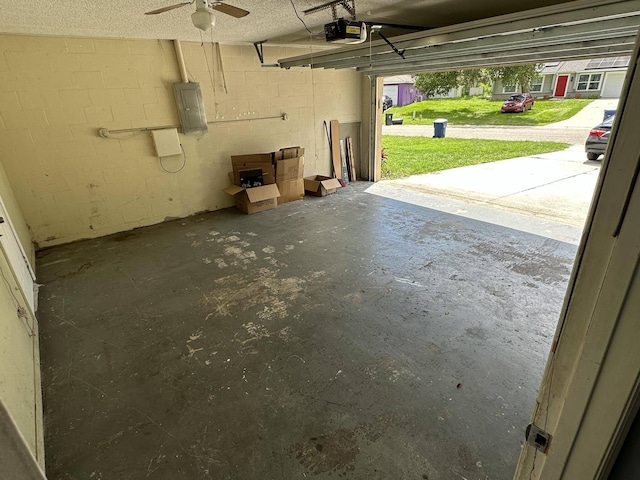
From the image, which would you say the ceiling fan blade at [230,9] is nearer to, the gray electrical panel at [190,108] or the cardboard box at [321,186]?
the gray electrical panel at [190,108]

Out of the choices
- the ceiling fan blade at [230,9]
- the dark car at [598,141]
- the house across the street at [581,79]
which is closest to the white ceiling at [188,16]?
the ceiling fan blade at [230,9]

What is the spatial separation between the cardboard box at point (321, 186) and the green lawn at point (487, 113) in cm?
1394

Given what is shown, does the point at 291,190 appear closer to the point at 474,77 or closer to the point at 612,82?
the point at 474,77

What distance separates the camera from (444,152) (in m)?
9.80

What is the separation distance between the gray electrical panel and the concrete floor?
71.8 inches

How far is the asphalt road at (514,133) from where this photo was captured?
38.5 ft

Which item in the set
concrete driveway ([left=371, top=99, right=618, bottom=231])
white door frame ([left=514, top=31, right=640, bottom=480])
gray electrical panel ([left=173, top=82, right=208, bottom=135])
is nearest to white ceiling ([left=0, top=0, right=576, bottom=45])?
gray electrical panel ([left=173, top=82, right=208, bottom=135])

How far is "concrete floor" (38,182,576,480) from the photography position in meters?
1.72

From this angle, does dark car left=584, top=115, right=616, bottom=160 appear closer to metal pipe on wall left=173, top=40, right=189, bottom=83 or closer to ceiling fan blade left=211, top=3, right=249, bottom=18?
ceiling fan blade left=211, top=3, right=249, bottom=18

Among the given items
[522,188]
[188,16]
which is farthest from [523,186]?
[188,16]

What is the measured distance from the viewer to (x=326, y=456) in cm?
169

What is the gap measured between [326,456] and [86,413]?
1.43m

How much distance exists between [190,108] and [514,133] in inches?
515

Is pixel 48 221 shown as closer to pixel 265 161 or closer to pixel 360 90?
pixel 265 161
